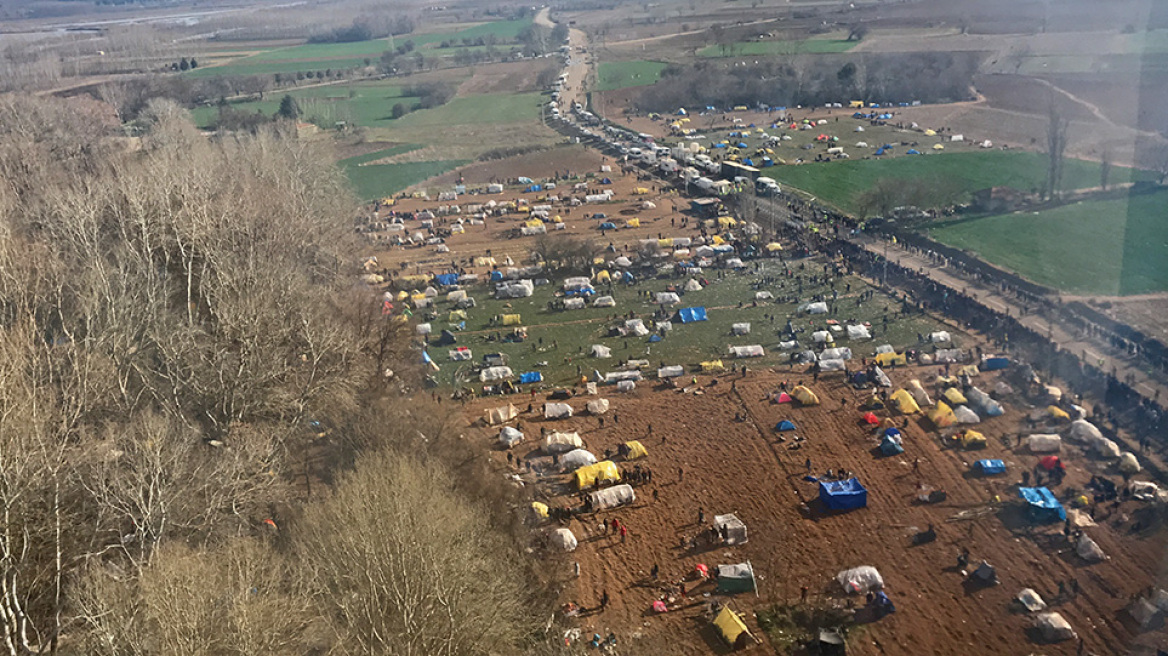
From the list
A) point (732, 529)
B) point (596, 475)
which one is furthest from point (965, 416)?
point (596, 475)

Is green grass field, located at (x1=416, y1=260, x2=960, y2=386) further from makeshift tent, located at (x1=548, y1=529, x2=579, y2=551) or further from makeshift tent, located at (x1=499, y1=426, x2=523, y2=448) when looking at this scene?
makeshift tent, located at (x1=548, y1=529, x2=579, y2=551)

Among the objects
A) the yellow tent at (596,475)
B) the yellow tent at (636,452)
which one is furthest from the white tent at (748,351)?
the yellow tent at (596,475)

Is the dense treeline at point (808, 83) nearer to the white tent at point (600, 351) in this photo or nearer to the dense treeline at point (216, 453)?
the dense treeline at point (216, 453)

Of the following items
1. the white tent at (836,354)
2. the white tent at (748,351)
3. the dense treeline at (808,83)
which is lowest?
the white tent at (748,351)

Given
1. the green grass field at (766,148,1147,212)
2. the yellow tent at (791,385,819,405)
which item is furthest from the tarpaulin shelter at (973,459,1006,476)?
the green grass field at (766,148,1147,212)

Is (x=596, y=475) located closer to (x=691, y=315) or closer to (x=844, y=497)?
(x=844, y=497)

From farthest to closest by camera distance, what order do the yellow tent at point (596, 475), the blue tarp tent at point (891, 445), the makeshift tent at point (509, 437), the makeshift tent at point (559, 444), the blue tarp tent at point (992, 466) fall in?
the makeshift tent at point (509, 437), the makeshift tent at point (559, 444), the blue tarp tent at point (891, 445), the yellow tent at point (596, 475), the blue tarp tent at point (992, 466)
